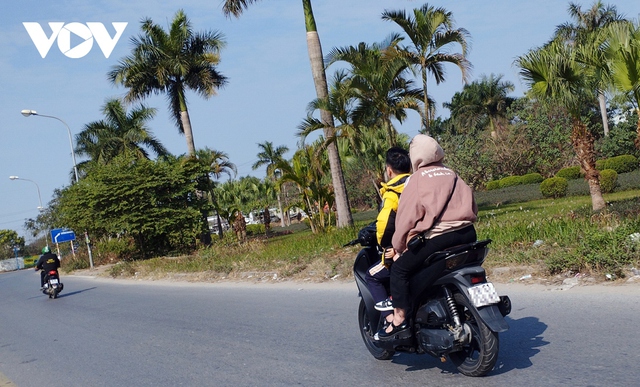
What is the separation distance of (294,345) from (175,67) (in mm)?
27756

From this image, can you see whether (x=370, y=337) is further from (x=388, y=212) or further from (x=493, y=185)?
(x=493, y=185)

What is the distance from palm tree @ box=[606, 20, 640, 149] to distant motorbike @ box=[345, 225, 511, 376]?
8.92m

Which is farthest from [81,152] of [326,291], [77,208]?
[326,291]

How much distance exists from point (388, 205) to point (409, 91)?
15.8 m

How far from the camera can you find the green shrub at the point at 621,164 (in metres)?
35.4

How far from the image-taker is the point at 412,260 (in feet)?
16.2

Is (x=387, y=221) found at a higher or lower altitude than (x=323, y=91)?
lower

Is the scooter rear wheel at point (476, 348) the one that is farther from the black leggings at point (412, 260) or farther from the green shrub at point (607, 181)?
the green shrub at point (607, 181)

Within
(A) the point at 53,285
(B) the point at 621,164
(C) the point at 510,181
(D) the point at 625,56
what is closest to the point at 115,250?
(A) the point at 53,285

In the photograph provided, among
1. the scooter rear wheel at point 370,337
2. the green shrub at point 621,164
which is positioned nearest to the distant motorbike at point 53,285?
the scooter rear wheel at point 370,337

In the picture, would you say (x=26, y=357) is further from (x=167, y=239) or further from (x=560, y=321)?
(x=167, y=239)

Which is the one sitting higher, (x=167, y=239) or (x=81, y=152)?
(x=81, y=152)

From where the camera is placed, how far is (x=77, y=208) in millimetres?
32250

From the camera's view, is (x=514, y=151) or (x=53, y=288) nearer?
(x=53, y=288)
